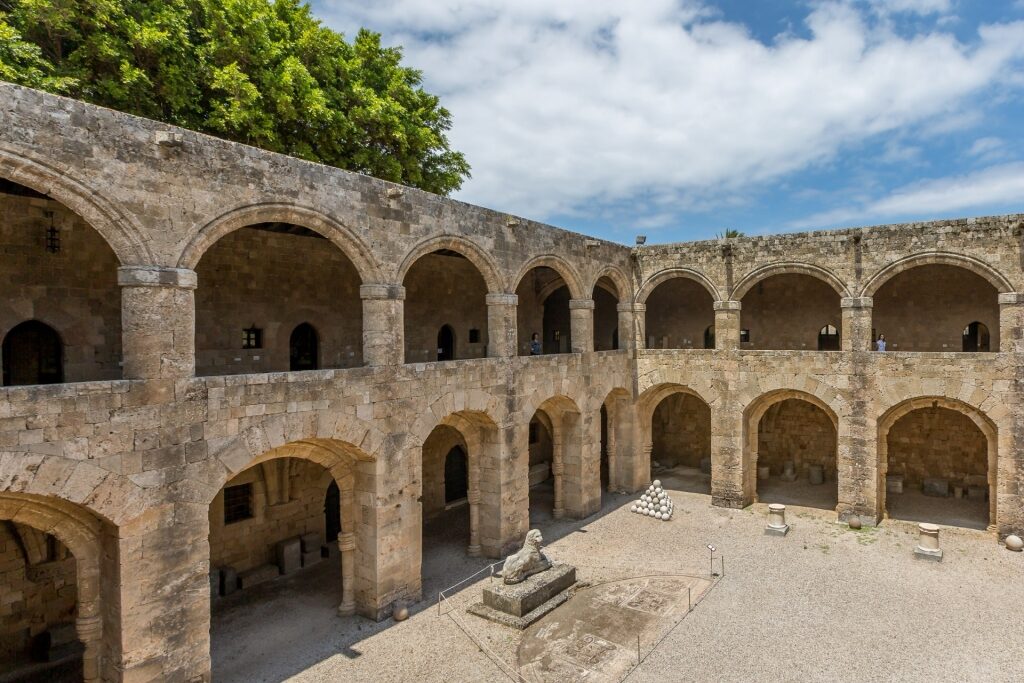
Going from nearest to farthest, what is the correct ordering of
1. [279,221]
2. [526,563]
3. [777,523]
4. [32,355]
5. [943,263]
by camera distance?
Answer: [279,221]
[32,355]
[526,563]
[943,263]
[777,523]

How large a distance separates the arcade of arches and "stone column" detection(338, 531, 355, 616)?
59mm

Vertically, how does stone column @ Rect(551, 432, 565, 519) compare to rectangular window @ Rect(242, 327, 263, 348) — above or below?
below

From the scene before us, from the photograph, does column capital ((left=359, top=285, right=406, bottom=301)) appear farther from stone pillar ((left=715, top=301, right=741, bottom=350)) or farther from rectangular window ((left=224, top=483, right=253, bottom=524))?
stone pillar ((left=715, top=301, right=741, bottom=350))

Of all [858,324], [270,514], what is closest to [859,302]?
[858,324]

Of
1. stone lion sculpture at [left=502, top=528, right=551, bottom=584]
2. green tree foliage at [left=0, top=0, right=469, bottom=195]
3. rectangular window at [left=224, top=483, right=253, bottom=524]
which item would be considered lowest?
stone lion sculpture at [left=502, top=528, right=551, bottom=584]

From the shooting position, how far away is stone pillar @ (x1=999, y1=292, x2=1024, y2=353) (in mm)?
14406

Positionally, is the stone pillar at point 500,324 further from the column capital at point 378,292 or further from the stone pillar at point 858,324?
the stone pillar at point 858,324

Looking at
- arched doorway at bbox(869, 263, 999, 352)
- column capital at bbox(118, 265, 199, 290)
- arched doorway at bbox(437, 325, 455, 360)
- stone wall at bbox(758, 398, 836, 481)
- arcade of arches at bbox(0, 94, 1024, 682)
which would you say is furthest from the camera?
stone wall at bbox(758, 398, 836, 481)

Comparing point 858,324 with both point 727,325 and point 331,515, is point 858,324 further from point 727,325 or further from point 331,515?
point 331,515

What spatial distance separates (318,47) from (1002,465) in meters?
21.3

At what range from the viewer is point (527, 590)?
11469mm

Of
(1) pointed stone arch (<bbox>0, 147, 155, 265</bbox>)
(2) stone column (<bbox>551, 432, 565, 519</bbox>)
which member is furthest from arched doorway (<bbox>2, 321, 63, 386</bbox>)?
(2) stone column (<bbox>551, 432, 565, 519</bbox>)

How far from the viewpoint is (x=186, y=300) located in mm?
8703

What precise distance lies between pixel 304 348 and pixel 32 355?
531 centimetres
